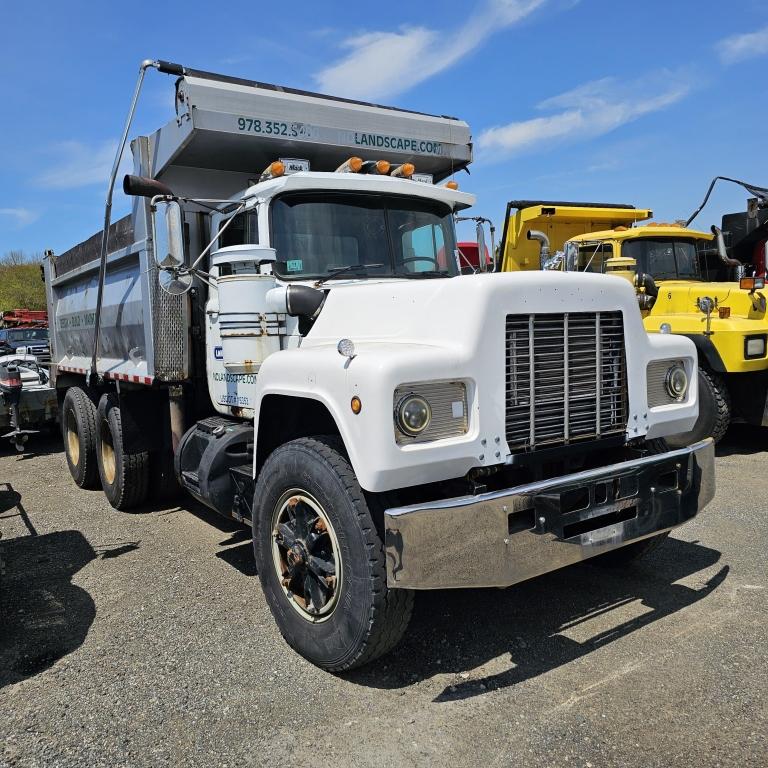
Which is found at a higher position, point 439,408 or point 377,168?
point 377,168

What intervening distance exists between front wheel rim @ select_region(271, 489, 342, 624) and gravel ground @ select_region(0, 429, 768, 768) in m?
0.32

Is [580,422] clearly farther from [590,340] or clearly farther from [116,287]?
[116,287]

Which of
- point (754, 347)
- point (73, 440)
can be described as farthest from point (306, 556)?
point (754, 347)

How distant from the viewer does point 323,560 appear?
321cm

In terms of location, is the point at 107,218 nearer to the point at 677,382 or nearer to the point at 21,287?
the point at 677,382

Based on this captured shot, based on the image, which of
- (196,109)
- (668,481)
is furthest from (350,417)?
(196,109)

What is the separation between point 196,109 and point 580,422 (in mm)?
3278

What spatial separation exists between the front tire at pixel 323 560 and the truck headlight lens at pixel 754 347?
540 cm

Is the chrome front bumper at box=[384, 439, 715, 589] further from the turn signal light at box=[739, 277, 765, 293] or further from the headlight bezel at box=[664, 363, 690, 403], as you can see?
the turn signal light at box=[739, 277, 765, 293]

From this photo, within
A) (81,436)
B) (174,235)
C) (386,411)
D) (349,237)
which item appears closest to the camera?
(386,411)

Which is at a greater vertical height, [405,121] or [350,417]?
[405,121]

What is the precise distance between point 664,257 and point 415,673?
6.68 meters

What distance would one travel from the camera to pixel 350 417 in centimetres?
284

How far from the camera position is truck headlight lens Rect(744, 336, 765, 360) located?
691 cm
